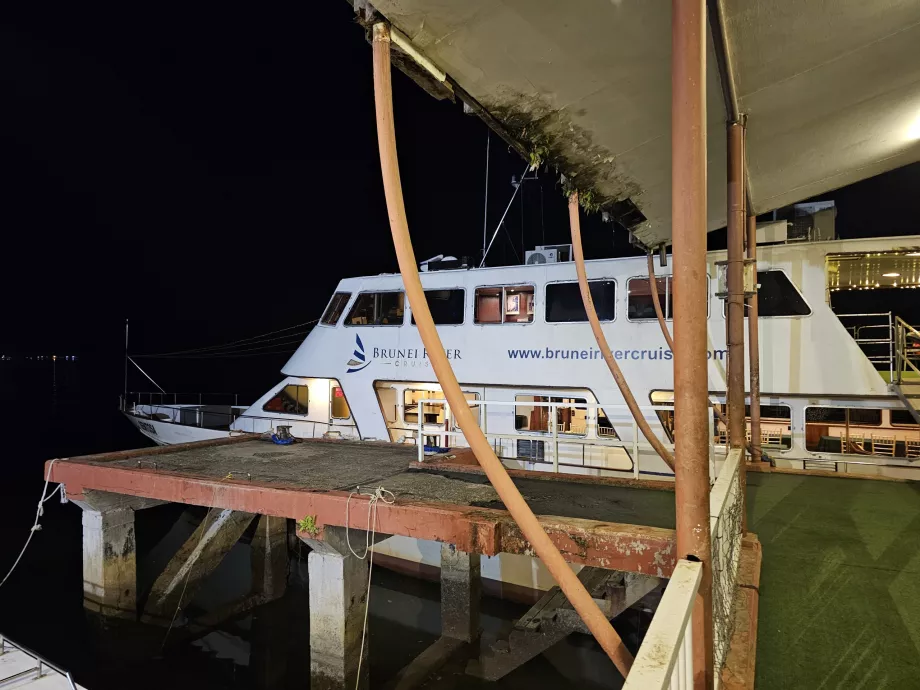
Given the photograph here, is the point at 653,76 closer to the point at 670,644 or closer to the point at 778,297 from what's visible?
the point at 670,644

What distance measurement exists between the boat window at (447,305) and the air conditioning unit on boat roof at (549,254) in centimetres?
156

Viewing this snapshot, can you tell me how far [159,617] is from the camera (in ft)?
28.7

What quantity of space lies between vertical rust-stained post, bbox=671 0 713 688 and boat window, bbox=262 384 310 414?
37.4 ft

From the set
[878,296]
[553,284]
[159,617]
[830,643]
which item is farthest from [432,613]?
[878,296]

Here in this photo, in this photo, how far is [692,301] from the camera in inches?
107

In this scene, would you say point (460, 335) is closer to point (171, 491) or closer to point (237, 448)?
point (237, 448)

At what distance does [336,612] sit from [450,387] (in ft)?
13.6

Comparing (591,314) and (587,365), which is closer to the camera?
(591,314)

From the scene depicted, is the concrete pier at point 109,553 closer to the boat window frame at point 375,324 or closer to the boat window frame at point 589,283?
the boat window frame at point 375,324

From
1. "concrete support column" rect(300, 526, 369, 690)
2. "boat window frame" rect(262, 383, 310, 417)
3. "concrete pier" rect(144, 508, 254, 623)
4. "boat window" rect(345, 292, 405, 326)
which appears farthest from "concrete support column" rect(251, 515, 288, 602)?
"boat window" rect(345, 292, 405, 326)

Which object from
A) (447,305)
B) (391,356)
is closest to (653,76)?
(447,305)

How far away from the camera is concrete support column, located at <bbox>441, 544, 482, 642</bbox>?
8469mm

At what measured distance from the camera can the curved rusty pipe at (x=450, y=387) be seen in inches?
115

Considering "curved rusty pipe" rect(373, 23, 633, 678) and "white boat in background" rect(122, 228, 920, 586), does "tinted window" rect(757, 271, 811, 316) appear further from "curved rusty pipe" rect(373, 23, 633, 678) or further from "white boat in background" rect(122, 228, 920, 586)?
"curved rusty pipe" rect(373, 23, 633, 678)
